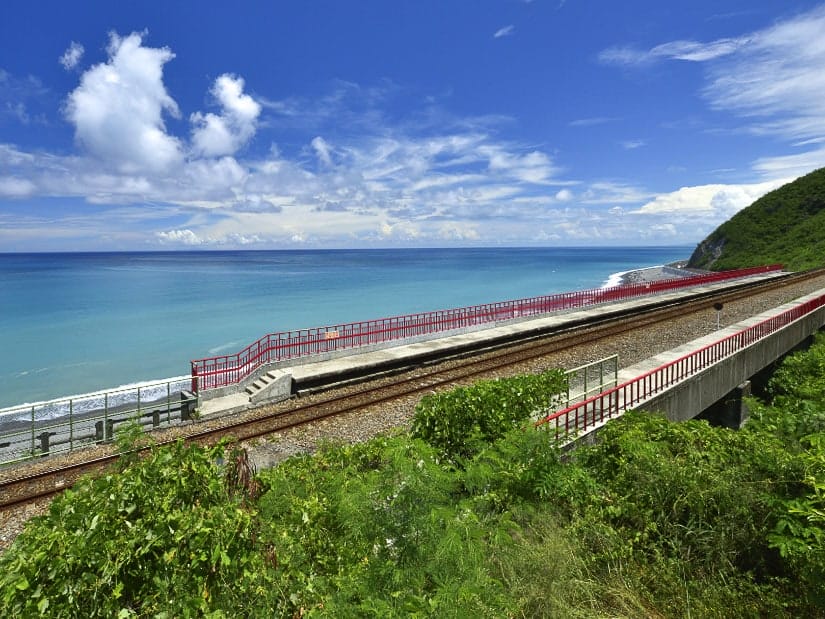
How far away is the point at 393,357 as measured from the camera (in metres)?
16.4

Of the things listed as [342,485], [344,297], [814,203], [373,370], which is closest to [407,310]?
[344,297]

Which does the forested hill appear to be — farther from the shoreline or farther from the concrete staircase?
the concrete staircase

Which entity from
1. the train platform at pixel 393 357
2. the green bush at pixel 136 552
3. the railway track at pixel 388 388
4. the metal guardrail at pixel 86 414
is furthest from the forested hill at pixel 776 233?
the green bush at pixel 136 552

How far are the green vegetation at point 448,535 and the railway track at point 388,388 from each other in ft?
5.11

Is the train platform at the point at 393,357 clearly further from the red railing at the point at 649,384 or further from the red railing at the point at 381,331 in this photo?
the red railing at the point at 649,384

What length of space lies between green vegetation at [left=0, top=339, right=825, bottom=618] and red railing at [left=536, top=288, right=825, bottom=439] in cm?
188

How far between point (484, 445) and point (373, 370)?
8.71 m

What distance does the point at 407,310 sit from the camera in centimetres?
5959

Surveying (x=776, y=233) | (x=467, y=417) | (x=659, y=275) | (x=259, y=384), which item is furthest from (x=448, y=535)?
(x=776, y=233)

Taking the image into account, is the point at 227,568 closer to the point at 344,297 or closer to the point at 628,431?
the point at 628,431

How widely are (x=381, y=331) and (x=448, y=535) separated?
15.2 metres

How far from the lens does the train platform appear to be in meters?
14.1

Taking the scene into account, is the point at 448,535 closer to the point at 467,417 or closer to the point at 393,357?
the point at 467,417

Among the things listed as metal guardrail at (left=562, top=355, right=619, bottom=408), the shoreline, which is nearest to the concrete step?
metal guardrail at (left=562, top=355, right=619, bottom=408)
